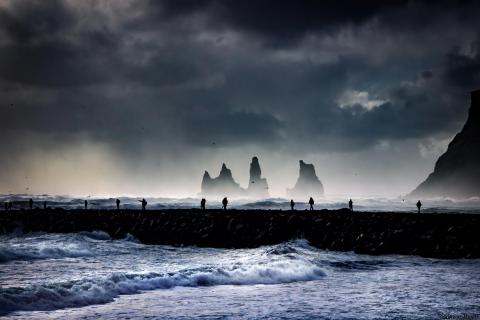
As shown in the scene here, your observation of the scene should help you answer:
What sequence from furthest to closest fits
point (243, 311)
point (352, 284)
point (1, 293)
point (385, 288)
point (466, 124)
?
point (466, 124) → point (352, 284) → point (385, 288) → point (1, 293) → point (243, 311)

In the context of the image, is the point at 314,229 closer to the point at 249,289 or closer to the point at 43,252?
the point at 43,252

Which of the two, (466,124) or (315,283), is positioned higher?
(466,124)

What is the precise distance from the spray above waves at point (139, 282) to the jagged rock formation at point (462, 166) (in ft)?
507

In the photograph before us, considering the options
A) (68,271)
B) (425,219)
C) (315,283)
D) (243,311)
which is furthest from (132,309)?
(425,219)

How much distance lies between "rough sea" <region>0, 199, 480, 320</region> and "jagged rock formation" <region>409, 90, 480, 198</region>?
151m

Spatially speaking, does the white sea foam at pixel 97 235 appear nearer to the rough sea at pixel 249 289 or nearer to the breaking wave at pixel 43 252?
the breaking wave at pixel 43 252

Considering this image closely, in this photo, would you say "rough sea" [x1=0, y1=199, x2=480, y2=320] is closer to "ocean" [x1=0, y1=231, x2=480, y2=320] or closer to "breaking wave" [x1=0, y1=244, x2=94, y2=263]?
"ocean" [x1=0, y1=231, x2=480, y2=320]

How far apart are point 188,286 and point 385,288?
6810 mm

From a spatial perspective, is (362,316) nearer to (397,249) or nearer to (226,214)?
(397,249)

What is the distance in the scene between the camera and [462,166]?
533 ft

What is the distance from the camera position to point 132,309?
12656mm

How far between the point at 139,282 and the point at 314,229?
65.7 feet

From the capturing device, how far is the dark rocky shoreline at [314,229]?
90.8 ft

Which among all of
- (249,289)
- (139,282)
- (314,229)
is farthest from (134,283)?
(314,229)
